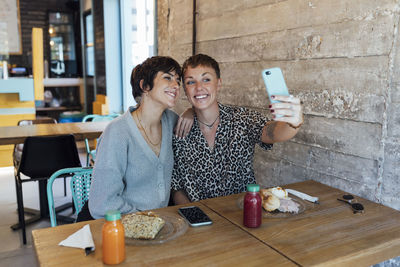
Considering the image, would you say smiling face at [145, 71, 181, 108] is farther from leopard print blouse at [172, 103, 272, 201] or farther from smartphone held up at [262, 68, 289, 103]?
smartphone held up at [262, 68, 289, 103]

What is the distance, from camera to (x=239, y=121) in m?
1.98

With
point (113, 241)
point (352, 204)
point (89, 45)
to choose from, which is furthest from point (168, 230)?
point (89, 45)

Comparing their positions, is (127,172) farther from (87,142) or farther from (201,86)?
(87,142)

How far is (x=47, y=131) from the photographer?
341 cm

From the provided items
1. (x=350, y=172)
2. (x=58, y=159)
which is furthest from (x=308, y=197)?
(x=58, y=159)

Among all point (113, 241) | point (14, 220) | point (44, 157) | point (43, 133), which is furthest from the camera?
point (14, 220)

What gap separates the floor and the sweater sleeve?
0.57 meters

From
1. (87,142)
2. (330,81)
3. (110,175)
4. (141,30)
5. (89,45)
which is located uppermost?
(141,30)

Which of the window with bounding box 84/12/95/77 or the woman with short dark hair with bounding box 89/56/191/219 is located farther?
the window with bounding box 84/12/95/77

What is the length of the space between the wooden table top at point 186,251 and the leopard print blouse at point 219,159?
0.58 metres

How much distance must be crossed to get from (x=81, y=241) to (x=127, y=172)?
1.83ft

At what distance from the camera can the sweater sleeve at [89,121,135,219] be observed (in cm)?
161

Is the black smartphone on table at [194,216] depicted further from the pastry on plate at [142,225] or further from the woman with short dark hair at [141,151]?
the woman with short dark hair at [141,151]

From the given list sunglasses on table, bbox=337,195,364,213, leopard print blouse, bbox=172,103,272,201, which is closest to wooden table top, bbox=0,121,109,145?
leopard print blouse, bbox=172,103,272,201
